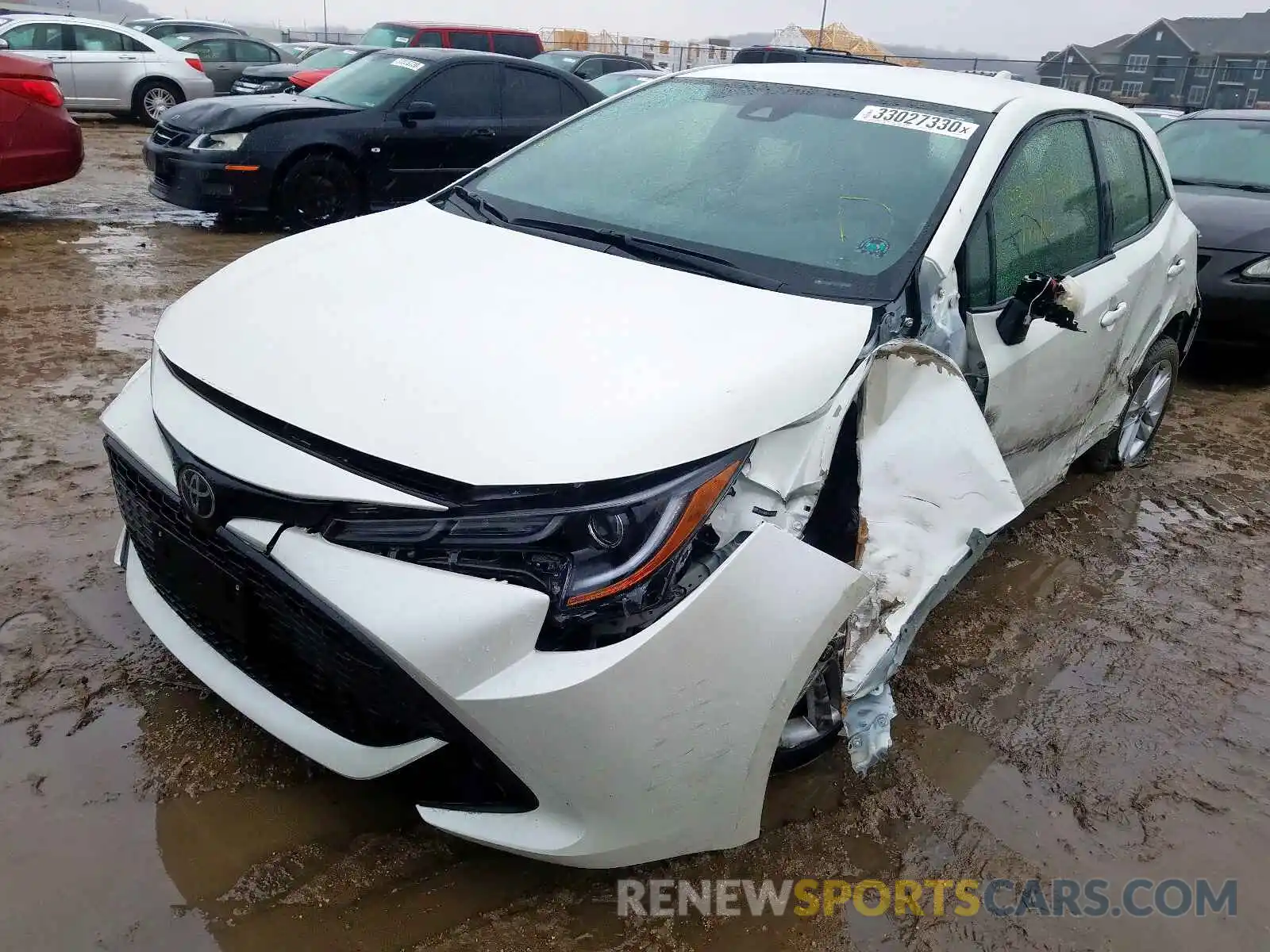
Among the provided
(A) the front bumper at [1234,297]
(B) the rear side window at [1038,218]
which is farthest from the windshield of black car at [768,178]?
(A) the front bumper at [1234,297]

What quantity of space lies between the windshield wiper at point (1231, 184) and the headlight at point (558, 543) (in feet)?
21.3

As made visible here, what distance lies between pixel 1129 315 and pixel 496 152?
6.00 meters

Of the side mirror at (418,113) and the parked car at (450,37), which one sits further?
the parked car at (450,37)

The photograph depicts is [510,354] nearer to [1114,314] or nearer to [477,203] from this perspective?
[477,203]

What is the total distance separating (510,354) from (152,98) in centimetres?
1456

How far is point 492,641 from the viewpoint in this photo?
168 centimetres

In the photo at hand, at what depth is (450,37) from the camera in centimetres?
1280

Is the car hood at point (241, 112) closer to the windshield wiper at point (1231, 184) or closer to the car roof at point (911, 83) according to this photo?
the car roof at point (911, 83)

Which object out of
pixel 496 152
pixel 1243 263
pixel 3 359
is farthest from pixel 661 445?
pixel 496 152

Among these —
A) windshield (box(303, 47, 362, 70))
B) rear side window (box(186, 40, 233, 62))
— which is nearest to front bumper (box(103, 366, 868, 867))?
windshield (box(303, 47, 362, 70))

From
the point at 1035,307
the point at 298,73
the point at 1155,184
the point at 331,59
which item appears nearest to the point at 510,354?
the point at 1035,307

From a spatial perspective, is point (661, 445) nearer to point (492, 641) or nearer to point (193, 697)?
point (492, 641)

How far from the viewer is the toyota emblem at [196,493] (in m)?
1.85

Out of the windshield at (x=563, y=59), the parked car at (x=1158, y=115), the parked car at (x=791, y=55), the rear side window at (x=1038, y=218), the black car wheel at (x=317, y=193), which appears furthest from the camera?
the windshield at (x=563, y=59)
